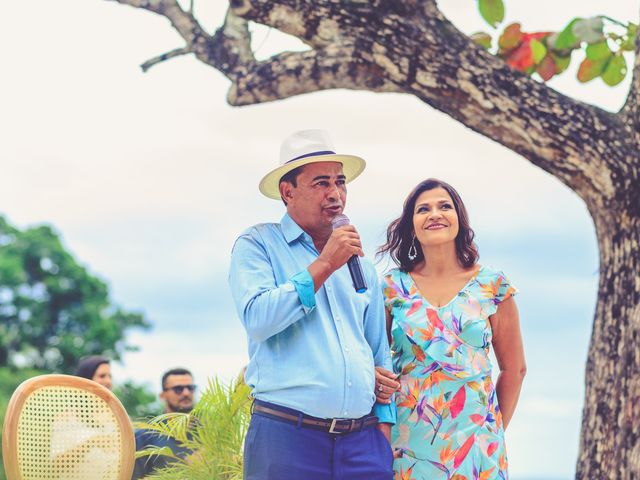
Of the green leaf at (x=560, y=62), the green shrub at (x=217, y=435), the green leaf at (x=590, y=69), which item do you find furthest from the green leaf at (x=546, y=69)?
the green shrub at (x=217, y=435)

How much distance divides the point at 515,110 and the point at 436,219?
2.16m

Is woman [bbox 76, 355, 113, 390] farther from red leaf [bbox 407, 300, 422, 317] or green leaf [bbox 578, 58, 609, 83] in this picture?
green leaf [bbox 578, 58, 609, 83]

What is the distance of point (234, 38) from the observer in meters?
6.43

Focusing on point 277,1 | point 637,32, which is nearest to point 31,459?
point 277,1

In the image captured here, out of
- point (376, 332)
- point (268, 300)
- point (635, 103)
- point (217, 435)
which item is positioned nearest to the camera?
point (268, 300)

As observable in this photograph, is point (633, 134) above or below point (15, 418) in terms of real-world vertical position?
above

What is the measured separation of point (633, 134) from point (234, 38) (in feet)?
7.86

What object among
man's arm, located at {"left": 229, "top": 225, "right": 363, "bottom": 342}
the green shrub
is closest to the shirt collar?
man's arm, located at {"left": 229, "top": 225, "right": 363, "bottom": 342}

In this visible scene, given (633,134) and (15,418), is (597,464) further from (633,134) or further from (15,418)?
(15,418)

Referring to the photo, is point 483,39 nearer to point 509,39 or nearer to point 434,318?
point 509,39

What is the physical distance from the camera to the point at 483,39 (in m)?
6.70

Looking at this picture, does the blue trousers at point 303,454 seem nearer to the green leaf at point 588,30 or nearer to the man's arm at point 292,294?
the man's arm at point 292,294

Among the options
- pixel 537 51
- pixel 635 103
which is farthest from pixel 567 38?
pixel 635 103

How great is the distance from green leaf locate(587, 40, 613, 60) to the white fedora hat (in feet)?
11.8
